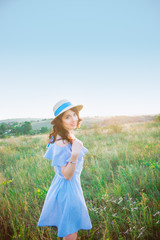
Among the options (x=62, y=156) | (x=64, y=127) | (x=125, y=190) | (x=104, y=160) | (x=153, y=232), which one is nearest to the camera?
(x=62, y=156)

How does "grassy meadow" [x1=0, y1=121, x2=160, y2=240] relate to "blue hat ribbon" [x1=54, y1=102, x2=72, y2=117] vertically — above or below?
below

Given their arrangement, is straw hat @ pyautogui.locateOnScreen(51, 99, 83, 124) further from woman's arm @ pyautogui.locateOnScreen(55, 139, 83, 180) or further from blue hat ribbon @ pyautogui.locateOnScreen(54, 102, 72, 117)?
woman's arm @ pyautogui.locateOnScreen(55, 139, 83, 180)

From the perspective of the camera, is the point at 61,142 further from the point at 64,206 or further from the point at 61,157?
the point at 64,206

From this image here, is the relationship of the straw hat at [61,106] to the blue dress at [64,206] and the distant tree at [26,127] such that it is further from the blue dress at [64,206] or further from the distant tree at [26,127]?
the distant tree at [26,127]

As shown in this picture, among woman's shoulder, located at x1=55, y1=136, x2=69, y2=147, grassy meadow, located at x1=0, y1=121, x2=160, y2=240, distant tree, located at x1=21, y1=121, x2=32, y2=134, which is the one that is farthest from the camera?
distant tree, located at x1=21, y1=121, x2=32, y2=134

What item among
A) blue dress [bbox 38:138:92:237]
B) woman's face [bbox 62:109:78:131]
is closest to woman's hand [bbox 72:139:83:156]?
blue dress [bbox 38:138:92:237]

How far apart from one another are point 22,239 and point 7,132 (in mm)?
11781

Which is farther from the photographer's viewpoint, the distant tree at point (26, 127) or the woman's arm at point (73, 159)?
the distant tree at point (26, 127)

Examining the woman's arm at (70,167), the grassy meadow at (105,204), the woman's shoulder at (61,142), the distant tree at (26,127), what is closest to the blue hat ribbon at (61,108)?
the woman's shoulder at (61,142)

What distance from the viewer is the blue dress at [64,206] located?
4.37 feet

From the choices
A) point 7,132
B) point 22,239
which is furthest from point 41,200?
point 7,132

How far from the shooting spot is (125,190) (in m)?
2.57

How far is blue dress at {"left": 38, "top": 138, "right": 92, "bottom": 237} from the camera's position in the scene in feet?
4.37

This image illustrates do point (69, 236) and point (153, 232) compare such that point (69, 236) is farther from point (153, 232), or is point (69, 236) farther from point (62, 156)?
point (153, 232)
